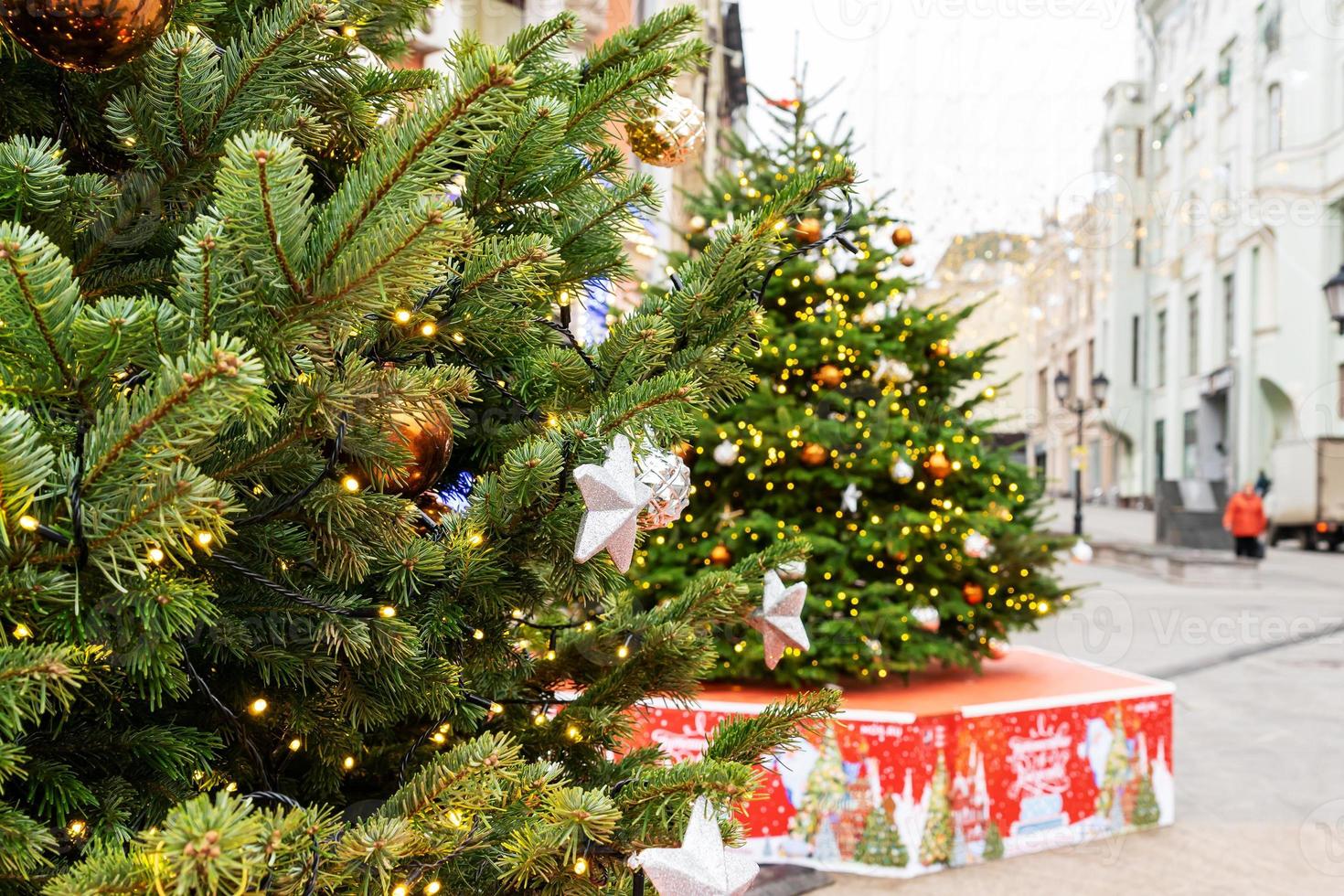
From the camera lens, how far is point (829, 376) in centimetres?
460

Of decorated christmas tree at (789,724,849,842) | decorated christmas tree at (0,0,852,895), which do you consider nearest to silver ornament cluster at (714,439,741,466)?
decorated christmas tree at (789,724,849,842)

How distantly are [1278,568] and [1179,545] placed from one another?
1.91 m

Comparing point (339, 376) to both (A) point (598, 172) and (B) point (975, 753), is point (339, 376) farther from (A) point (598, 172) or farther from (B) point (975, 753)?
(B) point (975, 753)

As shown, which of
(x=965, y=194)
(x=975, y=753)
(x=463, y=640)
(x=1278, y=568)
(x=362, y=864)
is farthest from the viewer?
(x=1278, y=568)

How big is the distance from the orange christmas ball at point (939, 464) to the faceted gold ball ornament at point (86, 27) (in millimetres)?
3900

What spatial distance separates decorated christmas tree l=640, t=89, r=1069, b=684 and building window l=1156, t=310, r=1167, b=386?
30462 mm

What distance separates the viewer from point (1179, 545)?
18344 mm

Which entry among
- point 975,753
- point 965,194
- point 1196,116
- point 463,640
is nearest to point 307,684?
point 463,640

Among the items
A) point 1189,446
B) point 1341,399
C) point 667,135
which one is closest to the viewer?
point 667,135

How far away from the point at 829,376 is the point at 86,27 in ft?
12.8

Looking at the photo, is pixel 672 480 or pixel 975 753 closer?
pixel 672 480

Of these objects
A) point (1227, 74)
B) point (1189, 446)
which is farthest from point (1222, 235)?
point (1189, 446)

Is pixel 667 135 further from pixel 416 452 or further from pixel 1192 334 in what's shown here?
pixel 1192 334

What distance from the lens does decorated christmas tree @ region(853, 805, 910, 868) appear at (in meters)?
3.92
